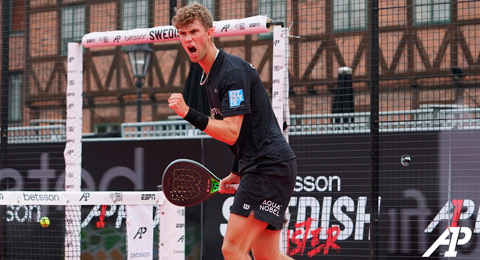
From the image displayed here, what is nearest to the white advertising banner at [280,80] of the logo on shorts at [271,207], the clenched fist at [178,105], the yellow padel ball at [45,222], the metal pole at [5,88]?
the logo on shorts at [271,207]

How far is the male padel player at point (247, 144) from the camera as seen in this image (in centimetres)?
511

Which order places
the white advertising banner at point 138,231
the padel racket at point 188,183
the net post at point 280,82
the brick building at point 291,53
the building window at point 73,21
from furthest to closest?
the building window at point 73,21 → the brick building at point 291,53 → the net post at point 280,82 → the white advertising banner at point 138,231 → the padel racket at point 188,183

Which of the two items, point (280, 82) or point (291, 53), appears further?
point (291, 53)

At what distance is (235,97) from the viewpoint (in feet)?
16.5

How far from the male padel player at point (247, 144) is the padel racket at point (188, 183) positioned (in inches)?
23.0

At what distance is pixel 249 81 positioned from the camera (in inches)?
202

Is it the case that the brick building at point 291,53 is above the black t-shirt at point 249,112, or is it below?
above

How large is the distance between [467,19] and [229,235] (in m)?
12.3

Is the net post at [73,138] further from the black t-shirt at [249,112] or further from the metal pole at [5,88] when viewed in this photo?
the black t-shirt at [249,112]

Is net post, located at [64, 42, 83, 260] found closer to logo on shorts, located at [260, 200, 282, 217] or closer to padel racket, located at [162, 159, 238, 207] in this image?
padel racket, located at [162, 159, 238, 207]

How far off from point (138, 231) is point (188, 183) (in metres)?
1.18

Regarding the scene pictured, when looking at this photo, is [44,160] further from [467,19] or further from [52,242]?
[467,19]

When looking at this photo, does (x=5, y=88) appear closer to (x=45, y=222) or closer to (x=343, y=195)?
(x=45, y=222)

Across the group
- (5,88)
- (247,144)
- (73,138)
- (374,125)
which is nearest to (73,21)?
(5,88)
